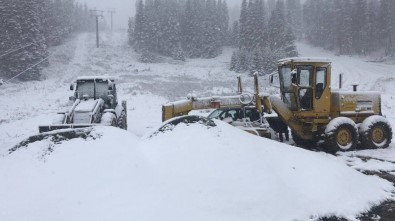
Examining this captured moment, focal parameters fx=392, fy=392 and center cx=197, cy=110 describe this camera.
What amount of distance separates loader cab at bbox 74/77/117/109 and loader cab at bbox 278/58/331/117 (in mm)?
7027

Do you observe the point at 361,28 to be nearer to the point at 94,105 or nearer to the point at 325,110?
the point at 325,110

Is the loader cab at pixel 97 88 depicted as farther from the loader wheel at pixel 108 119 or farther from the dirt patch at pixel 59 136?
the dirt patch at pixel 59 136

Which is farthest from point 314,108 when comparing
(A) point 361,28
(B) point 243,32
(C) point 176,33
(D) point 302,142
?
(A) point 361,28

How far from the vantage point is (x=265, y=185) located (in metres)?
7.31

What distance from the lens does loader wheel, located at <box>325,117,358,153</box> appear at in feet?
43.5

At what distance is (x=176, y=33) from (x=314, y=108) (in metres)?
70.4

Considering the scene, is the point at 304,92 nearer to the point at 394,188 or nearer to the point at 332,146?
the point at 332,146

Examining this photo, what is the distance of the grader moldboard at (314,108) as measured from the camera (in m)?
13.1

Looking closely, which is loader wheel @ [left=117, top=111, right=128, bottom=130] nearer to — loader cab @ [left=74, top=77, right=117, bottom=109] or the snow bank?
loader cab @ [left=74, top=77, right=117, bottom=109]

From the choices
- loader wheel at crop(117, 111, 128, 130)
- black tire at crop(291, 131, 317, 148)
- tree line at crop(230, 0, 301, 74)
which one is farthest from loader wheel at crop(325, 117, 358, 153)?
tree line at crop(230, 0, 301, 74)

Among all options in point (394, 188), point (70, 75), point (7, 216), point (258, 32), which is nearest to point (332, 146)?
point (394, 188)

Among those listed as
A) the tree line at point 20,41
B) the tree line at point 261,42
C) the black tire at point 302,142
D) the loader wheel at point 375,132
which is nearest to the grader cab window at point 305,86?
the black tire at point 302,142

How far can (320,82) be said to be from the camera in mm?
13719

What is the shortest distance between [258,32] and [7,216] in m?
69.1
